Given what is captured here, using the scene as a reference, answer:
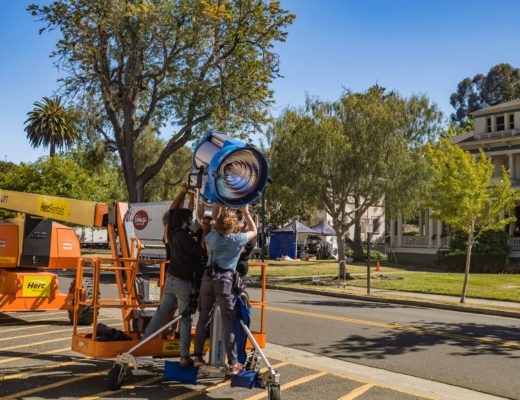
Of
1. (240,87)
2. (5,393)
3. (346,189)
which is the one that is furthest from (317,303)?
(240,87)

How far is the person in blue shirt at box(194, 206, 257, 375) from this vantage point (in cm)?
605

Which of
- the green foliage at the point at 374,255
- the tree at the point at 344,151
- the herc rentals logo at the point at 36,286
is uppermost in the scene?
the tree at the point at 344,151

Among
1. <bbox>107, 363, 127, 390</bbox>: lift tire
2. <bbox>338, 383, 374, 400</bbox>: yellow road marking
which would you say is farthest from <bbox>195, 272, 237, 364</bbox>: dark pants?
<bbox>338, 383, 374, 400</bbox>: yellow road marking

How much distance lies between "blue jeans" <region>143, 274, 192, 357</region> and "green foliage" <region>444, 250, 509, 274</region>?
29.1 m

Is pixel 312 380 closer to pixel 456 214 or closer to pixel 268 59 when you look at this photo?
pixel 456 214

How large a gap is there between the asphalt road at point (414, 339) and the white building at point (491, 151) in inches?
908

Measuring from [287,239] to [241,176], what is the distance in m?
38.1

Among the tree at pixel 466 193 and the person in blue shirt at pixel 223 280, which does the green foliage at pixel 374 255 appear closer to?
the tree at pixel 466 193

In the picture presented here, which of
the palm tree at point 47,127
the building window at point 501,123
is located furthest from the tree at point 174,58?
the palm tree at point 47,127

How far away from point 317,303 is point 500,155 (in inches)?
1111

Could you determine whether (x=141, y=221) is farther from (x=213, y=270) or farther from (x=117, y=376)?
(x=213, y=270)

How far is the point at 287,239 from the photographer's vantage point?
44.3 m

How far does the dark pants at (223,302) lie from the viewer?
603 cm

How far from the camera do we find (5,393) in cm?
627
